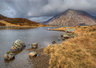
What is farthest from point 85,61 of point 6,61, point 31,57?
point 6,61

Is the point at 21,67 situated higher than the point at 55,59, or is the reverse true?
the point at 55,59

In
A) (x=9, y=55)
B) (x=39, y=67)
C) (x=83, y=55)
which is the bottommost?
(x=39, y=67)

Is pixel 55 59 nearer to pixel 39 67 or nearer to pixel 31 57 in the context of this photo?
pixel 39 67

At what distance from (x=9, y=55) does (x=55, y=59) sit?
8.57 meters

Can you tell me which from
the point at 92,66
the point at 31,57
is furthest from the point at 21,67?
the point at 92,66

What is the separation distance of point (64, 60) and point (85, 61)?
2002 mm

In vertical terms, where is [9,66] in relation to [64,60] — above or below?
below

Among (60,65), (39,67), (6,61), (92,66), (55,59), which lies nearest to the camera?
(92,66)

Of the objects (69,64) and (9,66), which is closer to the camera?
(69,64)

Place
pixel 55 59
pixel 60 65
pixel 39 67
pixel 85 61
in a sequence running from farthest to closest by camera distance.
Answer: pixel 39 67 → pixel 55 59 → pixel 60 65 → pixel 85 61

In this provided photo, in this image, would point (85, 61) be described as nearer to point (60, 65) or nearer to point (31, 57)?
point (60, 65)

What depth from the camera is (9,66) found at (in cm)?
1101

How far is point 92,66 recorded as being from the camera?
688 centimetres

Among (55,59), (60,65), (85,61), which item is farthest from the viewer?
(55,59)
